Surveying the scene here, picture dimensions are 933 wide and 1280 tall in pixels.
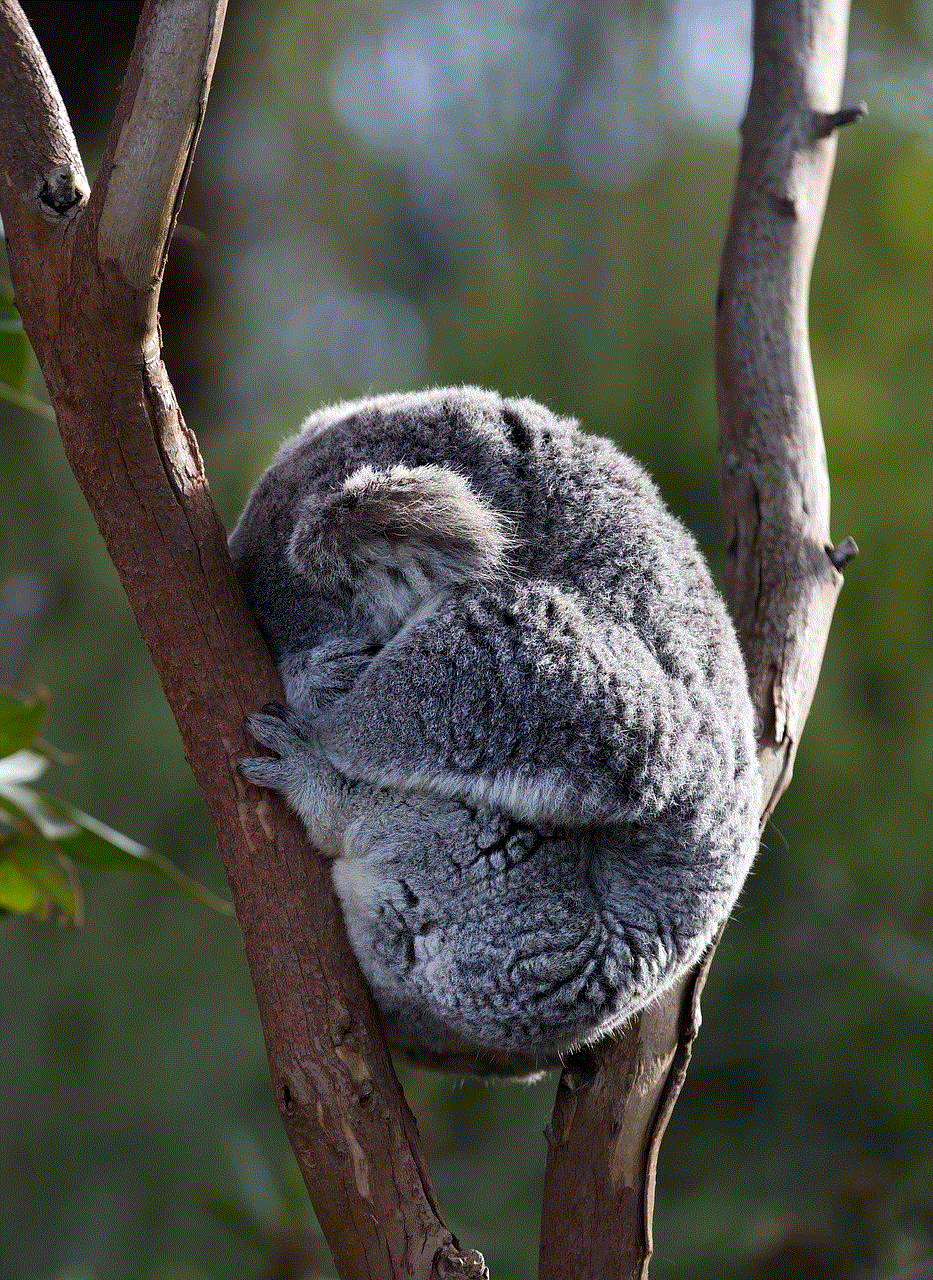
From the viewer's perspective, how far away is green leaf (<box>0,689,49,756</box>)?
209 centimetres

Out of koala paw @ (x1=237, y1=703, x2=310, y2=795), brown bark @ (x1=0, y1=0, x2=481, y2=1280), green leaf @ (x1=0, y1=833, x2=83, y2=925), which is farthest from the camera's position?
green leaf @ (x1=0, y1=833, x2=83, y2=925)

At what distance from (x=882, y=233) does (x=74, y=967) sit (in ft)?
15.1

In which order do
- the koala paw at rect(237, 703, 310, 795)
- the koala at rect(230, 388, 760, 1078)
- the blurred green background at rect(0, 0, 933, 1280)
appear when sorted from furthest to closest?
the blurred green background at rect(0, 0, 933, 1280)
the koala at rect(230, 388, 760, 1078)
the koala paw at rect(237, 703, 310, 795)

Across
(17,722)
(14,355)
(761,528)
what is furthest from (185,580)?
(761,528)

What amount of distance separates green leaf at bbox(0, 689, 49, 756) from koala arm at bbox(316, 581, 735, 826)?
50 cm

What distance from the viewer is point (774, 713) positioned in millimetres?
2348

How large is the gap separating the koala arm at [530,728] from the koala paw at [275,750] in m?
0.08

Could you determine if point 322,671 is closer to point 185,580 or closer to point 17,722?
point 185,580

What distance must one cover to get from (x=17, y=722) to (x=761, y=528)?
1456 mm

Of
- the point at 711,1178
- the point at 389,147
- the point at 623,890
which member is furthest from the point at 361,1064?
the point at 389,147

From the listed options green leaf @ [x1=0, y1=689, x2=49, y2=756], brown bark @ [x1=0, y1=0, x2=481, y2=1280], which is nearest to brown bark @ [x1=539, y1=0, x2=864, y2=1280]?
brown bark @ [x1=0, y1=0, x2=481, y2=1280]

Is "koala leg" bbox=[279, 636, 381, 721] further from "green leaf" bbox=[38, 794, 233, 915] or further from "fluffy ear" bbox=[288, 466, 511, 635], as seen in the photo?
"green leaf" bbox=[38, 794, 233, 915]

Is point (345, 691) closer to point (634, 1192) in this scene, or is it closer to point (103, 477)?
point (103, 477)

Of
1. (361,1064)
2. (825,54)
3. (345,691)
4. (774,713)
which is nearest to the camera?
(361,1064)
